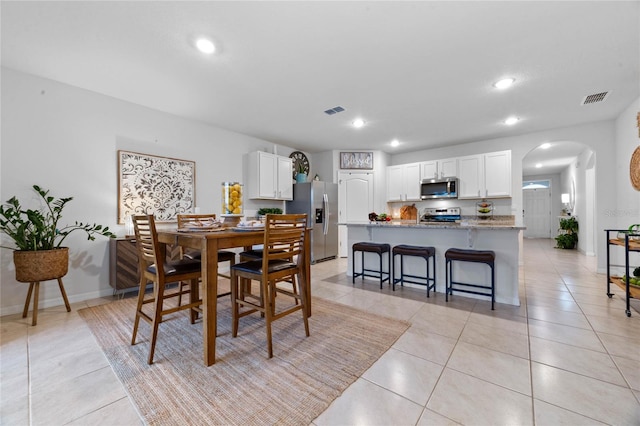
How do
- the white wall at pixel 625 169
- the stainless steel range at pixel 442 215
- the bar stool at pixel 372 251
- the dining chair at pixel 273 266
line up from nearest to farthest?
1. the dining chair at pixel 273 266
2. the white wall at pixel 625 169
3. the bar stool at pixel 372 251
4. the stainless steel range at pixel 442 215

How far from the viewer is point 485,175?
5094mm

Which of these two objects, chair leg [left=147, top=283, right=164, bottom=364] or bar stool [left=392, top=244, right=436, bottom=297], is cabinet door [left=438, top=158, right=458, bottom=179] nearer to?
bar stool [left=392, top=244, right=436, bottom=297]

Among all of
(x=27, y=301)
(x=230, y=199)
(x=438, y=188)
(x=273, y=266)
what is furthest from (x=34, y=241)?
(x=438, y=188)

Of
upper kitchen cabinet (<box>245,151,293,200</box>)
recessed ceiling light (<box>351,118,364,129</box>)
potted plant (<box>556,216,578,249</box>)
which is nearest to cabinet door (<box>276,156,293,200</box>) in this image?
upper kitchen cabinet (<box>245,151,293,200</box>)

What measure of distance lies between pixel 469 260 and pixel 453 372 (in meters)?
1.55

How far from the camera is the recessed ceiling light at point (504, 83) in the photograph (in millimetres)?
2959

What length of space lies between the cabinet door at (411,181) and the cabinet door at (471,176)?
2.77 feet

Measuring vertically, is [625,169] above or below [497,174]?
below

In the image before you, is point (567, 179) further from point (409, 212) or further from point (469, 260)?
point (469, 260)

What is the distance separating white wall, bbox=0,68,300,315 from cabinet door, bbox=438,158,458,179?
500 cm

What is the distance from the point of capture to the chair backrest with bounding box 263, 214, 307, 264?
6.37 feet

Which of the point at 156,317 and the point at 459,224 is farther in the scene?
the point at 459,224

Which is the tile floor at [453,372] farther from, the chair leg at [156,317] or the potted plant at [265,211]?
the potted plant at [265,211]

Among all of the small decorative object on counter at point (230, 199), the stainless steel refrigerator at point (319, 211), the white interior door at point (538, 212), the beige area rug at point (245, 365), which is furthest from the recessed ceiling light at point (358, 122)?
the white interior door at point (538, 212)
